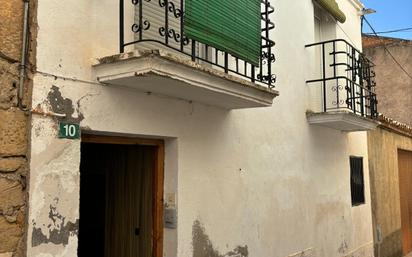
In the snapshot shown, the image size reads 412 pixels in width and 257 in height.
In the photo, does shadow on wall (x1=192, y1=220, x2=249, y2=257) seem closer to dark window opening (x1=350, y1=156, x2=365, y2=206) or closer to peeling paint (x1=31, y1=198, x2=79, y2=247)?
peeling paint (x1=31, y1=198, x2=79, y2=247)

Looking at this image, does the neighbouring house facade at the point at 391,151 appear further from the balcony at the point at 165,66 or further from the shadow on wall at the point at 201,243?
the balcony at the point at 165,66

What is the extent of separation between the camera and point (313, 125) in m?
8.05

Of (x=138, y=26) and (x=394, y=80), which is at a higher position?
(x=394, y=80)

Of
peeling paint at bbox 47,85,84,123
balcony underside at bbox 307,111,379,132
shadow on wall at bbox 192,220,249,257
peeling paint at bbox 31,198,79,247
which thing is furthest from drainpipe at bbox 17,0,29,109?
balcony underside at bbox 307,111,379,132

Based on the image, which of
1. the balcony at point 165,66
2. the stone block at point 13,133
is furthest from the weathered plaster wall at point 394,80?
the stone block at point 13,133

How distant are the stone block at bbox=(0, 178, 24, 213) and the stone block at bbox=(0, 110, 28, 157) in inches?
8.8

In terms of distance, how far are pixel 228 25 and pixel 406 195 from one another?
11.7 m

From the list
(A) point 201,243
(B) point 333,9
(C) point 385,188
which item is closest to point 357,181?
(C) point 385,188

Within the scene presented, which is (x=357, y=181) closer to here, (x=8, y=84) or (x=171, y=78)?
(x=171, y=78)

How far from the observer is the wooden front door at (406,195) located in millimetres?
13523

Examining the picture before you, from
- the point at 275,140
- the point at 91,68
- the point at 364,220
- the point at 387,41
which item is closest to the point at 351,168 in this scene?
the point at 364,220

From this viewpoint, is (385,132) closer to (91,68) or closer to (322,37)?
(322,37)

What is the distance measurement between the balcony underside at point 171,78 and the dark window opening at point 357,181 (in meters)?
5.60

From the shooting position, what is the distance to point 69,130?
3738 mm
